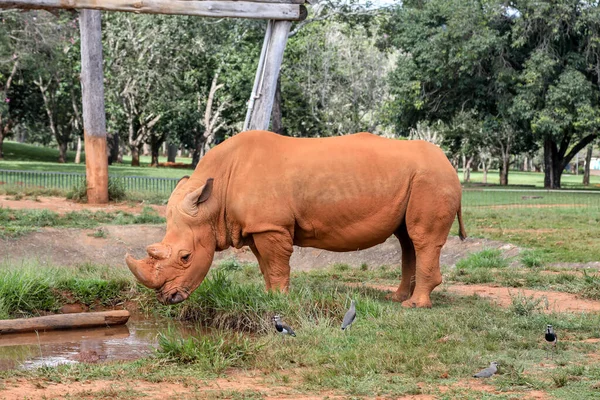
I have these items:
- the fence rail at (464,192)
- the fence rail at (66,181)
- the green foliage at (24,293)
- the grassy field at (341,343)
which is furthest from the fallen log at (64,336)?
the fence rail at (66,181)

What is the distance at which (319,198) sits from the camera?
35.1ft

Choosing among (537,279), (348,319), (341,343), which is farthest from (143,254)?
(341,343)

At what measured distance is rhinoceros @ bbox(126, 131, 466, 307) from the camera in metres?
10.6

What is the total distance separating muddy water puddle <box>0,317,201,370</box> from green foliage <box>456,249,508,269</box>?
6.54m

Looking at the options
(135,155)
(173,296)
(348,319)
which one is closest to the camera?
(348,319)

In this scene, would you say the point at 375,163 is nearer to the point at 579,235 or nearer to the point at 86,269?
the point at 86,269

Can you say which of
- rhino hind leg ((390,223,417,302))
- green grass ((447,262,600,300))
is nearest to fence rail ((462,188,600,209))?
green grass ((447,262,600,300))

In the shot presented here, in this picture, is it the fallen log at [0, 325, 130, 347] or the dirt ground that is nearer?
the dirt ground

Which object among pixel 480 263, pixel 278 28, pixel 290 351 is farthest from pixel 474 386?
pixel 278 28

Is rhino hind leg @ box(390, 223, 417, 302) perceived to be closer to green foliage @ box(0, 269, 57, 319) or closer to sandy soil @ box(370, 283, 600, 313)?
sandy soil @ box(370, 283, 600, 313)

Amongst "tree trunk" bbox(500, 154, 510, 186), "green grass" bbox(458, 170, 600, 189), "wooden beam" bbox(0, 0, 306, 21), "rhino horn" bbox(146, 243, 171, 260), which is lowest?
"green grass" bbox(458, 170, 600, 189)

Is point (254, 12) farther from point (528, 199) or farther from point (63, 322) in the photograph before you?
point (528, 199)

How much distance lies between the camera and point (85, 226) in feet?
56.1

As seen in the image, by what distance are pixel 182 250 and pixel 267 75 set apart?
7.46 meters
